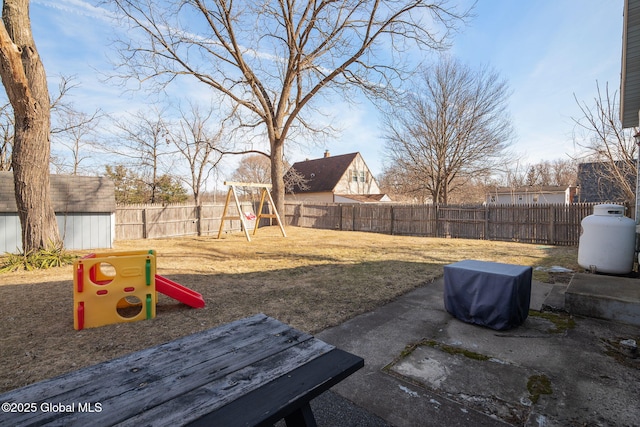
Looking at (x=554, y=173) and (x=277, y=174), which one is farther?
(x=554, y=173)

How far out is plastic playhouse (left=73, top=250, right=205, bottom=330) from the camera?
3260mm

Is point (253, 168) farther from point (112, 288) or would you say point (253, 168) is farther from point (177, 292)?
point (112, 288)

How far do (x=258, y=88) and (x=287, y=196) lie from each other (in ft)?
50.1

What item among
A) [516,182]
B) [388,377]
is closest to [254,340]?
[388,377]

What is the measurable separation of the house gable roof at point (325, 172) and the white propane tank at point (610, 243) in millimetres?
21828

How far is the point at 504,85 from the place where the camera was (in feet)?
57.0

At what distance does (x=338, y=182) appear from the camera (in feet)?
88.2

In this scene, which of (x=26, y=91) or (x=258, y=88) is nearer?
(x=26, y=91)

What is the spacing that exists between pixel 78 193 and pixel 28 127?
13.3ft

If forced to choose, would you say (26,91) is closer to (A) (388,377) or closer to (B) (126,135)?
(A) (388,377)

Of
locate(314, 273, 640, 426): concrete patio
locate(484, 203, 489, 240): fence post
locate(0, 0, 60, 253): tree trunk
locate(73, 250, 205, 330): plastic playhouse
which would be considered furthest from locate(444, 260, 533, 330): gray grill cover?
locate(484, 203, 489, 240): fence post

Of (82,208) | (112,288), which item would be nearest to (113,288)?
(112,288)

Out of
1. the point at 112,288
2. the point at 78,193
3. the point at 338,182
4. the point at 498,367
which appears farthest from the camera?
the point at 338,182

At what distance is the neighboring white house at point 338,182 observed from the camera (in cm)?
2680
